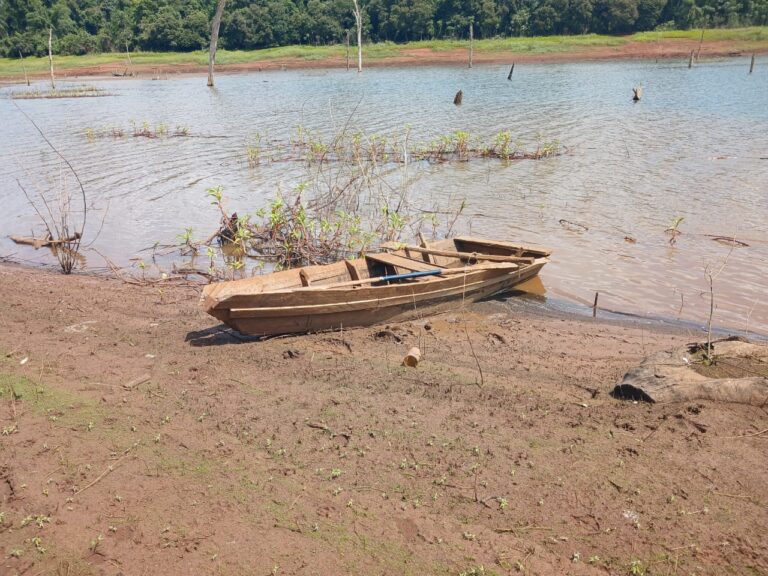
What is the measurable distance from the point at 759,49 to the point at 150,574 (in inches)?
2462

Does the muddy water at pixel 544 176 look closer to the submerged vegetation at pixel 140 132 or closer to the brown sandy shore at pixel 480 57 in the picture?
the submerged vegetation at pixel 140 132

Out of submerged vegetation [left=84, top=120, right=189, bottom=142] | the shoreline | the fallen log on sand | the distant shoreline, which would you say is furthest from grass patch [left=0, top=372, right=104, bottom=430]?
the distant shoreline

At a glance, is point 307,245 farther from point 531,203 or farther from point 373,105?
point 373,105

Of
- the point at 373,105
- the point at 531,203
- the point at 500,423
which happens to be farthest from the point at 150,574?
the point at 373,105

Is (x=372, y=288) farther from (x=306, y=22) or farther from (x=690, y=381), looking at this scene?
(x=306, y=22)

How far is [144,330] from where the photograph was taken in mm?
6719

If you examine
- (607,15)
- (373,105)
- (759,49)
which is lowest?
(373,105)

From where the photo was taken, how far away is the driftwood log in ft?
16.0

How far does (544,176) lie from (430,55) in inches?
1993

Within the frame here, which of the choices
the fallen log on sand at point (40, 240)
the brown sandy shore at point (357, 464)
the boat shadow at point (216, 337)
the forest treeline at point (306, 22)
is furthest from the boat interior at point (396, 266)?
the forest treeline at point (306, 22)

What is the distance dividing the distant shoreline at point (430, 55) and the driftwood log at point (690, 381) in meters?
54.3

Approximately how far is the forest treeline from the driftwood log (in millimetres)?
67582

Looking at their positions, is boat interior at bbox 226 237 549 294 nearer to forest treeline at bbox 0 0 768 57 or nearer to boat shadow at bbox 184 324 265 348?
boat shadow at bbox 184 324 265 348

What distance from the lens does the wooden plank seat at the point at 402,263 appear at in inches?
297
